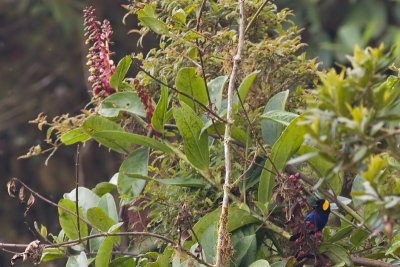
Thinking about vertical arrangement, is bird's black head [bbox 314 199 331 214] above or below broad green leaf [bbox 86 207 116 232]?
above

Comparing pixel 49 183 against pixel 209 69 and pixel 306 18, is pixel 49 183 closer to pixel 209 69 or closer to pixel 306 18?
pixel 306 18

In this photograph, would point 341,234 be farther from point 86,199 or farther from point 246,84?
point 86,199

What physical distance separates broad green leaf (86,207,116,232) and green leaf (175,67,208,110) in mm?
192

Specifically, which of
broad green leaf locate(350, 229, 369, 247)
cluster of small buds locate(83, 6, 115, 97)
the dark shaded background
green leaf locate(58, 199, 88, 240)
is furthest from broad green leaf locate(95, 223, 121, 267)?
the dark shaded background

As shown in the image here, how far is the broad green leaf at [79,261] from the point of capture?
49.7 inches

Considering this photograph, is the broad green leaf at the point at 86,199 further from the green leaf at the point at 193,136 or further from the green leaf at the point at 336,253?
the green leaf at the point at 336,253

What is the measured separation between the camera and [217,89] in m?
1.28

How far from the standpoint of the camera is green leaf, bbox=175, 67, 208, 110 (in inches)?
48.5

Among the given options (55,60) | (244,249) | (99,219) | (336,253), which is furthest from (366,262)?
(55,60)

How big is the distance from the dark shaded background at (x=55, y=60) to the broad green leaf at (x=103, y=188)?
1.89 meters

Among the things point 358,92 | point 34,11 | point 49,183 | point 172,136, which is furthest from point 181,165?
point 34,11

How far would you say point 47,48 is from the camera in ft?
13.9

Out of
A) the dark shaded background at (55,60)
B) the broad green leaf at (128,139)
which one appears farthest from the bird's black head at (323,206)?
the dark shaded background at (55,60)

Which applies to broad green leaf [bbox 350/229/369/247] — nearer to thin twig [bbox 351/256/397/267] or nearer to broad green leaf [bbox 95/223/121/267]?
thin twig [bbox 351/256/397/267]
